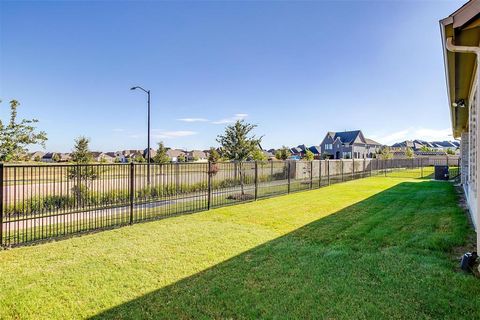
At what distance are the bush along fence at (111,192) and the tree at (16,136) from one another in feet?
4.48

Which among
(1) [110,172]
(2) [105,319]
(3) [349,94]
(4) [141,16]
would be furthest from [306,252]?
(3) [349,94]

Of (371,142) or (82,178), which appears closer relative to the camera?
(82,178)

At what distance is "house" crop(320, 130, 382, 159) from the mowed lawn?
51.2 m

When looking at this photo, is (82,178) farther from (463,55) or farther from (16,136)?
(463,55)

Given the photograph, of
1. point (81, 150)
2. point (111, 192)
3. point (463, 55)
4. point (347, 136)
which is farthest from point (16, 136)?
point (347, 136)

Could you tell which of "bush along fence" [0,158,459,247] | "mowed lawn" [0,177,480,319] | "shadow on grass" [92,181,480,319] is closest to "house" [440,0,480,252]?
"shadow on grass" [92,181,480,319]

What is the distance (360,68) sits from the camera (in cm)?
1712

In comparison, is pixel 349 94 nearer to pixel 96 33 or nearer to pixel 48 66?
pixel 96 33

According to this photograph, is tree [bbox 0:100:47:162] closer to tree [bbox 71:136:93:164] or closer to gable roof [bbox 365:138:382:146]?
tree [bbox 71:136:93:164]

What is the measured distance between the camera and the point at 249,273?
4.19m

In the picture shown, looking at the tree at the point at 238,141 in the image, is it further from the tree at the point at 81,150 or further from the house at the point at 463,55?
the house at the point at 463,55

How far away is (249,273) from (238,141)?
1064cm

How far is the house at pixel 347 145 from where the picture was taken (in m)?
56.4

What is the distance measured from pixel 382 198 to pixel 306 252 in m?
7.86
